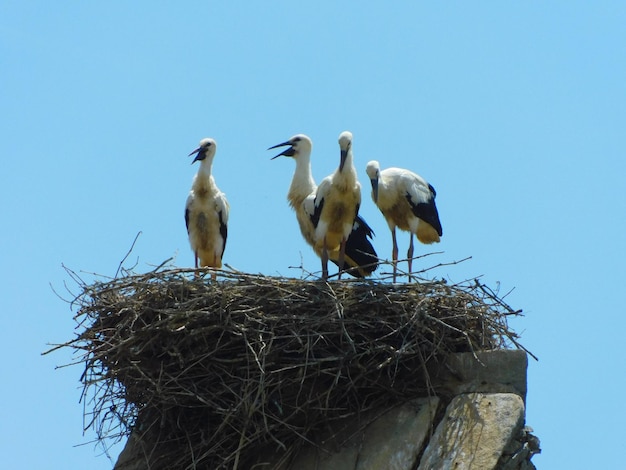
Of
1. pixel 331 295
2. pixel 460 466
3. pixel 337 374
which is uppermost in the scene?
pixel 331 295

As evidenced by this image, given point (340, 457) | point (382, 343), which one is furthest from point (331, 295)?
point (340, 457)

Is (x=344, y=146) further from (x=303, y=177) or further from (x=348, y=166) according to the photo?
(x=303, y=177)

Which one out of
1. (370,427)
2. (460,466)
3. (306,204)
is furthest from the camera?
(306,204)

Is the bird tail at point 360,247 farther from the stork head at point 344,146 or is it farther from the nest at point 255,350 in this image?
the nest at point 255,350

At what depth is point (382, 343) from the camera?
9602 mm

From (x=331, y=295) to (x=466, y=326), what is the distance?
107 centimetres

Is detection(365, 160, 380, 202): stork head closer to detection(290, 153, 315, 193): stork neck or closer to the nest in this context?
detection(290, 153, 315, 193): stork neck

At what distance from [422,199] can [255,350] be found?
3.68 m

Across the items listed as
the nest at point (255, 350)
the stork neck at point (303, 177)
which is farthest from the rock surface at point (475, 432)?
the stork neck at point (303, 177)

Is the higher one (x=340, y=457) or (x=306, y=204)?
(x=306, y=204)

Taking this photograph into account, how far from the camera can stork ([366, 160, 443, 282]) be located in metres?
12.7

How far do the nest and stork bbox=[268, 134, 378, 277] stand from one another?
2496 mm

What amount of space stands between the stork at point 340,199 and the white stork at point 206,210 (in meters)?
1.36

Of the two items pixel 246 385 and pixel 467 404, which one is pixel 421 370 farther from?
pixel 246 385
